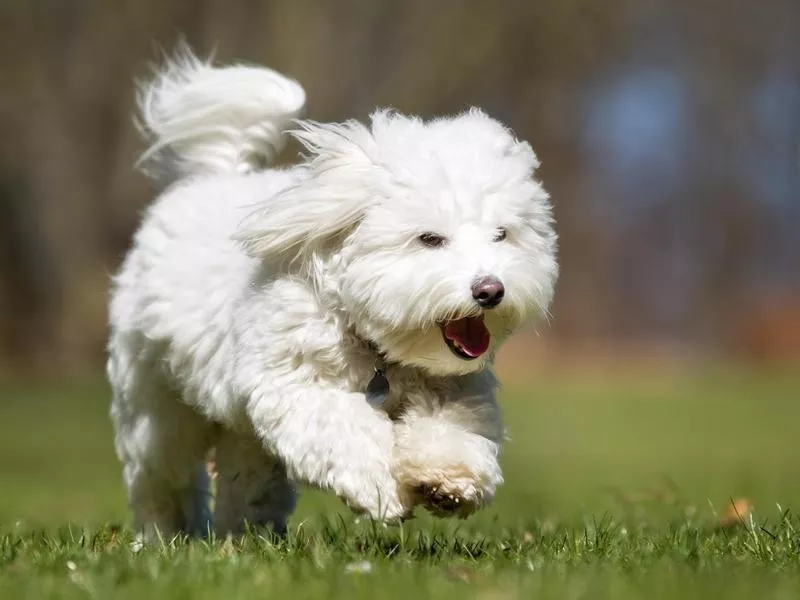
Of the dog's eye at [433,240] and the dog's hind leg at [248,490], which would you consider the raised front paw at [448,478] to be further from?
the dog's hind leg at [248,490]

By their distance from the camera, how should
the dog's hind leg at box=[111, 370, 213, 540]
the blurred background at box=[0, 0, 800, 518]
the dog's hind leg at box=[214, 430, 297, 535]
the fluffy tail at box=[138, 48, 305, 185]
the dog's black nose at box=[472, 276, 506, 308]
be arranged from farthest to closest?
the blurred background at box=[0, 0, 800, 518]
the fluffy tail at box=[138, 48, 305, 185]
the dog's hind leg at box=[214, 430, 297, 535]
the dog's hind leg at box=[111, 370, 213, 540]
the dog's black nose at box=[472, 276, 506, 308]

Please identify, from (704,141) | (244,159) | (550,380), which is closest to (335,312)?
(244,159)

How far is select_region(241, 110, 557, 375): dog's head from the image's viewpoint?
4.63 metres

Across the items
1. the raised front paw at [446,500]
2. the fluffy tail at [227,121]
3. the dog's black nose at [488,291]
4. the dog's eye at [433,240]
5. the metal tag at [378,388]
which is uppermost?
the fluffy tail at [227,121]

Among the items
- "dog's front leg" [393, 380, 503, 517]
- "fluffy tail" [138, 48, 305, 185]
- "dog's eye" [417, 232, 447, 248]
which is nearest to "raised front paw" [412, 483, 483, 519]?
"dog's front leg" [393, 380, 503, 517]

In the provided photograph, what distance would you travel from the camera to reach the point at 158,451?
6.28 meters

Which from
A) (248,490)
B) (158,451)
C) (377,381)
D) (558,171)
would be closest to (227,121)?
(158,451)

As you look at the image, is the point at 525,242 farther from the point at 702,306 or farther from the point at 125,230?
the point at 702,306

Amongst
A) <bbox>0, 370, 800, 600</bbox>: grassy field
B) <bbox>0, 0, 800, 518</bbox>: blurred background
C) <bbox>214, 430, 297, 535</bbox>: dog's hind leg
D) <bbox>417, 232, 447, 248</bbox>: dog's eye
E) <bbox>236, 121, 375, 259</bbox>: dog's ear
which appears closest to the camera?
<bbox>0, 370, 800, 600</bbox>: grassy field

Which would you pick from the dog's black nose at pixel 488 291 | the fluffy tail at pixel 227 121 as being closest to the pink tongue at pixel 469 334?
the dog's black nose at pixel 488 291

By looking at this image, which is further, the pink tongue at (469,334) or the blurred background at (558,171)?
the blurred background at (558,171)

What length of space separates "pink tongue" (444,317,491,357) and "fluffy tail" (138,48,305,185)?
2.20 m

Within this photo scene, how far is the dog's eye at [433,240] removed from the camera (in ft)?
15.6

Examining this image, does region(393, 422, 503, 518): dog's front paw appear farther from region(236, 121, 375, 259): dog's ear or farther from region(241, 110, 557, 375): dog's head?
region(236, 121, 375, 259): dog's ear
